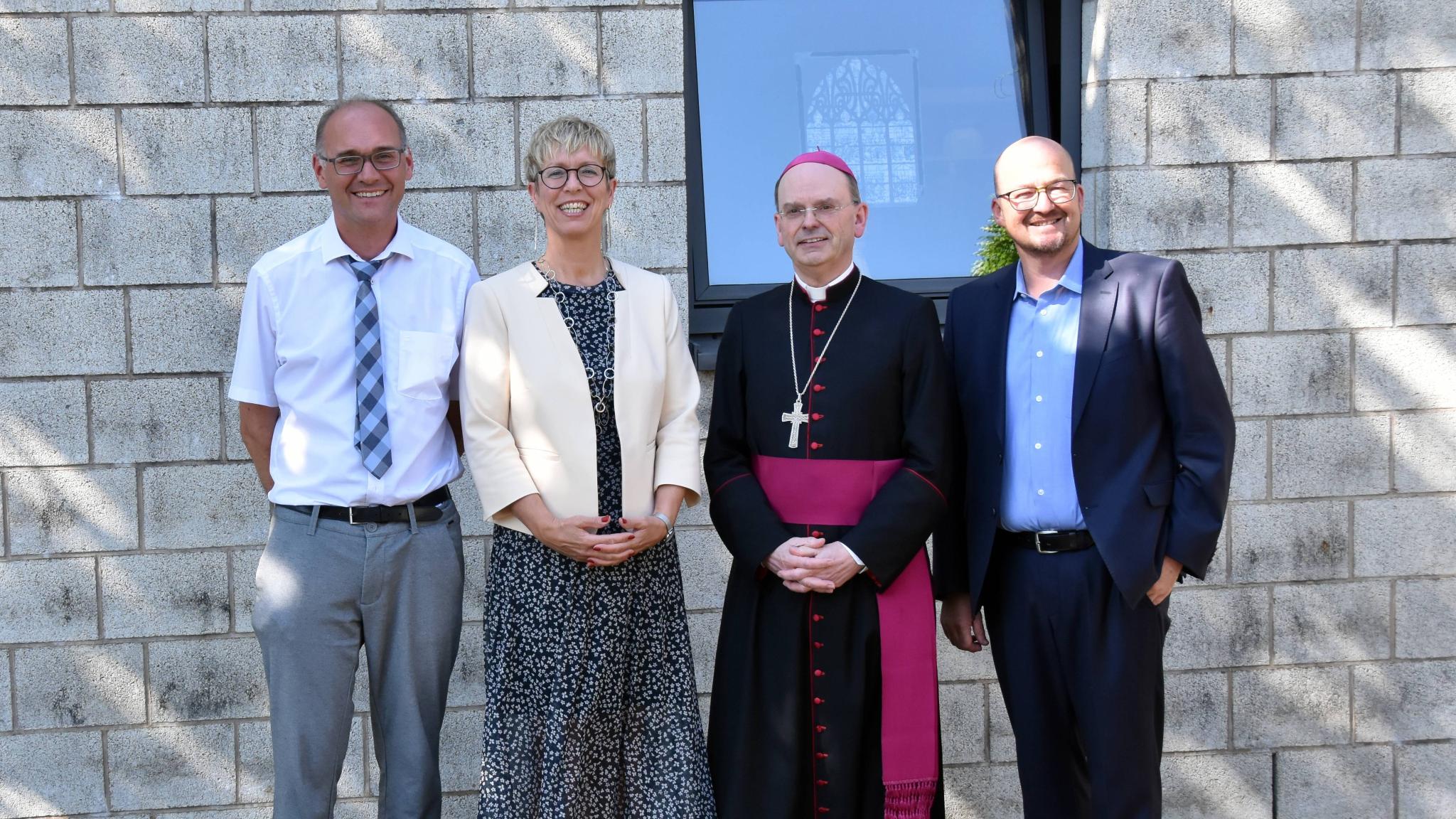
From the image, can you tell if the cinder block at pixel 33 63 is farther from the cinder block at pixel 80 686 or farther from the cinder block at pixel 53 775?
the cinder block at pixel 53 775

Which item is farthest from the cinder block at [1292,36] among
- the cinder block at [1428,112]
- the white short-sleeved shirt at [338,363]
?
the white short-sleeved shirt at [338,363]

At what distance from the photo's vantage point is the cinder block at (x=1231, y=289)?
3.88 metres

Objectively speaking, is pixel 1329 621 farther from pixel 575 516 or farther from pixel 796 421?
pixel 575 516

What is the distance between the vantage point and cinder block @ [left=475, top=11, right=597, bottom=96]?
12.2ft

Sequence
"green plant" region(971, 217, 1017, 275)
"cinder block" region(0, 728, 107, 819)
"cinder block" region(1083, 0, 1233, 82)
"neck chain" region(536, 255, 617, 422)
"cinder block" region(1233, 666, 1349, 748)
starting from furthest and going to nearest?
"green plant" region(971, 217, 1017, 275) < "cinder block" region(1233, 666, 1349, 748) < "cinder block" region(1083, 0, 1233, 82) < "cinder block" region(0, 728, 107, 819) < "neck chain" region(536, 255, 617, 422)

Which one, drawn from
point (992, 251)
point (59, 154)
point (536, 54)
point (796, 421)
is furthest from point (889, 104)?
point (59, 154)

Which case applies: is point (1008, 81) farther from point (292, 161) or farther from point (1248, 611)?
point (292, 161)

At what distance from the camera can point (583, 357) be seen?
2.76 metres

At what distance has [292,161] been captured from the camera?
3.68m

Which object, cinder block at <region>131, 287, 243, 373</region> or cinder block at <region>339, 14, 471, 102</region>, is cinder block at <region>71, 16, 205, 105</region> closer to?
cinder block at <region>339, 14, 471, 102</region>

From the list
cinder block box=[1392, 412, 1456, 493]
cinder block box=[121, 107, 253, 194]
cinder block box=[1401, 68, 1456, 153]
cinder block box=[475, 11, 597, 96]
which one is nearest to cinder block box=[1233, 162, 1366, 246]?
cinder block box=[1401, 68, 1456, 153]

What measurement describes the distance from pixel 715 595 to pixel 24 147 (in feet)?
8.14

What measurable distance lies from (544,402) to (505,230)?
116 cm

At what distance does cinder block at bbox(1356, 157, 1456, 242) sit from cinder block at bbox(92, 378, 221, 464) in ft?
12.0
